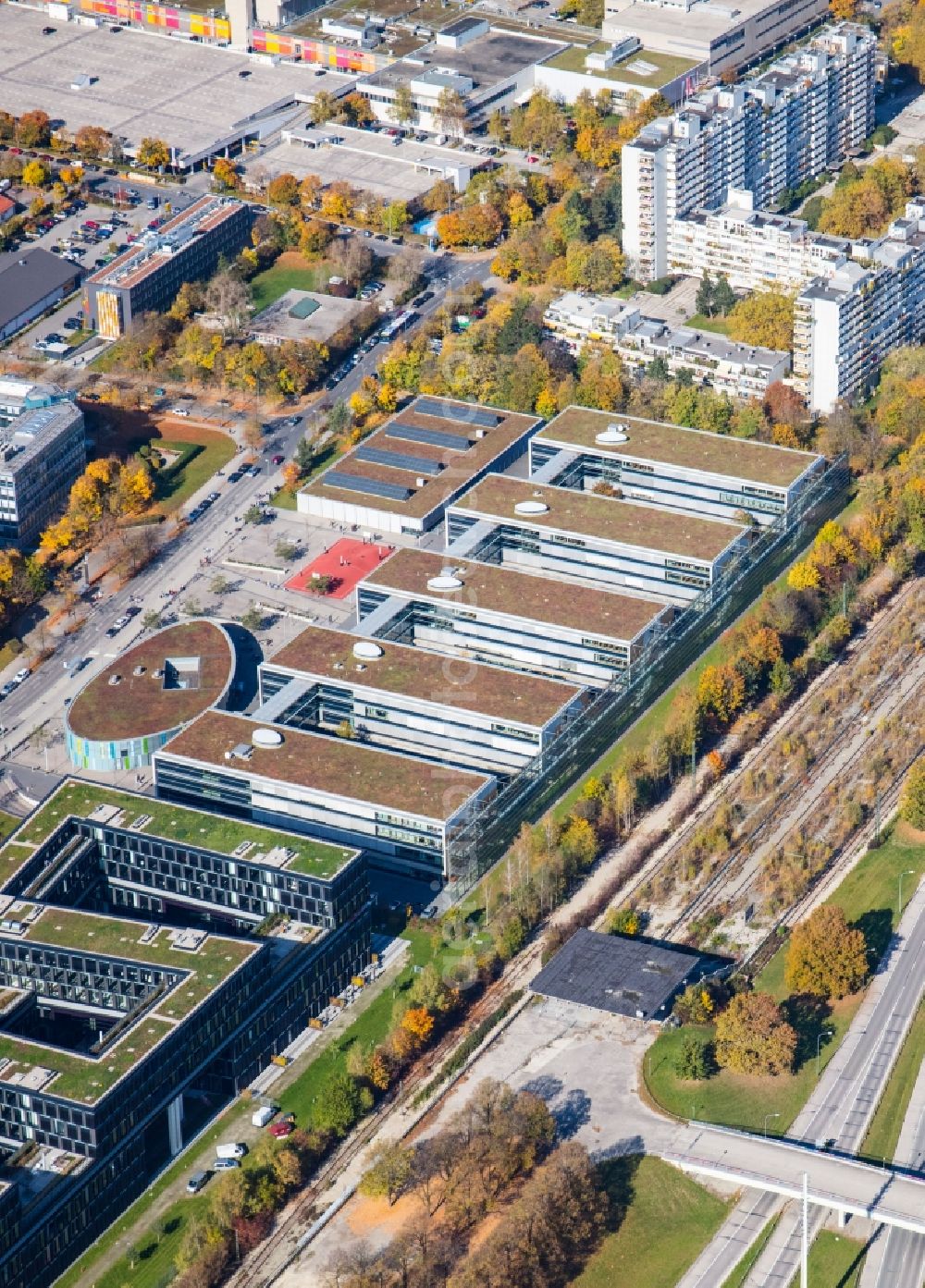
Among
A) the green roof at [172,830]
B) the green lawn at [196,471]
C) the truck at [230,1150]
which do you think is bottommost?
the truck at [230,1150]

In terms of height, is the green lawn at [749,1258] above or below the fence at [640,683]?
below

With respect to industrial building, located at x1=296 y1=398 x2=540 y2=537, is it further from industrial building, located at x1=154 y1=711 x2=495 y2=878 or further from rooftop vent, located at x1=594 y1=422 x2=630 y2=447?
industrial building, located at x1=154 y1=711 x2=495 y2=878

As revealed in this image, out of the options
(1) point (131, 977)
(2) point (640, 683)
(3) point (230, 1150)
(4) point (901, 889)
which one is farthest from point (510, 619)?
(3) point (230, 1150)

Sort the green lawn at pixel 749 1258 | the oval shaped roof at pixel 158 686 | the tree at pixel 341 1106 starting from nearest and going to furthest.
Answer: the green lawn at pixel 749 1258 → the tree at pixel 341 1106 → the oval shaped roof at pixel 158 686

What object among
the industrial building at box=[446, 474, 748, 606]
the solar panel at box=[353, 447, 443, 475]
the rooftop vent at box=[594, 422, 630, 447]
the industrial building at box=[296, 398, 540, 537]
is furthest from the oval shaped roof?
the rooftop vent at box=[594, 422, 630, 447]

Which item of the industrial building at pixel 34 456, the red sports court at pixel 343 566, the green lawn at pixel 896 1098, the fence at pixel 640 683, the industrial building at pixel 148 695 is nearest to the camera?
the green lawn at pixel 896 1098

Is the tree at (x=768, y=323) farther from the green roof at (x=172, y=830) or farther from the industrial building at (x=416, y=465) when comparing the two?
the green roof at (x=172, y=830)

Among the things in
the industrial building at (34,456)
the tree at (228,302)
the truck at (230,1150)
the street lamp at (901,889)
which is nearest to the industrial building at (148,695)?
the industrial building at (34,456)

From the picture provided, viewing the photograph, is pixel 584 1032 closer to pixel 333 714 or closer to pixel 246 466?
pixel 333 714

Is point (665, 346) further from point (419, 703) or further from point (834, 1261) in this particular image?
point (834, 1261)
